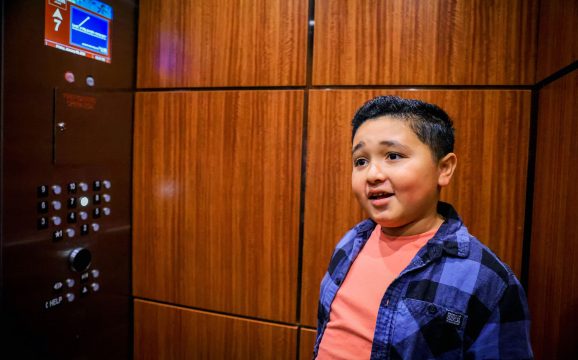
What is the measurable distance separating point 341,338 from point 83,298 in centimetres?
107

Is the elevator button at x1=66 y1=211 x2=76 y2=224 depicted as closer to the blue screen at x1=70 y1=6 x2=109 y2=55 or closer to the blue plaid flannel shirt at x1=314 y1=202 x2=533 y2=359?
the blue screen at x1=70 y1=6 x2=109 y2=55

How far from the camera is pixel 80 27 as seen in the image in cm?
126

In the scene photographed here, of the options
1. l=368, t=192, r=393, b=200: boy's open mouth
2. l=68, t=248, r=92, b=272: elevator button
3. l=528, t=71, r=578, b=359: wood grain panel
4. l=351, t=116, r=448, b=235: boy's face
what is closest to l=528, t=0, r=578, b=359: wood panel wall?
l=528, t=71, r=578, b=359: wood grain panel

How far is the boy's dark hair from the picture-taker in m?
0.86

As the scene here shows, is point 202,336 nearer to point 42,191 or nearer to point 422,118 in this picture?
point 42,191

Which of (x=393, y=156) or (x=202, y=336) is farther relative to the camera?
(x=202, y=336)

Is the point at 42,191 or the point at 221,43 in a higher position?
the point at 221,43

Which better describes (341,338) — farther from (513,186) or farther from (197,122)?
(197,122)

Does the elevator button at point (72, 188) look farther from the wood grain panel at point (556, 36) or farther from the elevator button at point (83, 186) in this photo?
the wood grain panel at point (556, 36)

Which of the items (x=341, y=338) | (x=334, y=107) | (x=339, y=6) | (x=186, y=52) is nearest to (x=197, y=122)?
(x=186, y=52)

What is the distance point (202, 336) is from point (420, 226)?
1171mm

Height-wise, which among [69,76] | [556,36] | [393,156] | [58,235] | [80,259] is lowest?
[80,259]

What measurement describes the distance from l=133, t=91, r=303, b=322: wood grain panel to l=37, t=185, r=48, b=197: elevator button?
44 centimetres

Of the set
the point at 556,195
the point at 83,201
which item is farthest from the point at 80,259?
the point at 556,195
